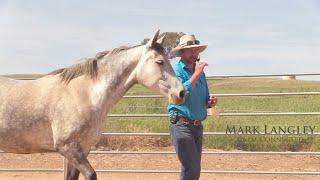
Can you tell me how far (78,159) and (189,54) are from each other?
1355 mm

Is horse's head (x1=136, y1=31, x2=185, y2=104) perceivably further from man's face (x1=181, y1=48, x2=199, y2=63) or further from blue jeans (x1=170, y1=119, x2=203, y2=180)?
blue jeans (x1=170, y1=119, x2=203, y2=180)

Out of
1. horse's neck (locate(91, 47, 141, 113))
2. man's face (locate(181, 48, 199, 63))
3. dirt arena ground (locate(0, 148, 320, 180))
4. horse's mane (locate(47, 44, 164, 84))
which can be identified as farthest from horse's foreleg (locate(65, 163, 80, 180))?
dirt arena ground (locate(0, 148, 320, 180))

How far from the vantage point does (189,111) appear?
17.2ft

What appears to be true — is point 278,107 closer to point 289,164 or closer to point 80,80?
point 289,164

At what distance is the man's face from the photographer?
528 cm

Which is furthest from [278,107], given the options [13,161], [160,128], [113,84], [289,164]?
[113,84]

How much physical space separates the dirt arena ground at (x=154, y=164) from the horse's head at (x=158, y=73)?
15.2ft

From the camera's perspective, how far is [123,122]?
13695 millimetres

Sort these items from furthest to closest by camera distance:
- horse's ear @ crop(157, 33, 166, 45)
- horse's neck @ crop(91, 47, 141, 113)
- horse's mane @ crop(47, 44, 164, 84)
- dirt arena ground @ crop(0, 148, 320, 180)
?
dirt arena ground @ crop(0, 148, 320, 180), horse's mane @ crop(47, 44, 164, 84), horse's neck @ crop(91, 47, 141, 113), horse's ear @ crop(157, 33, 166, 45)

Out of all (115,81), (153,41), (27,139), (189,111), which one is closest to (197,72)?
(189,111)

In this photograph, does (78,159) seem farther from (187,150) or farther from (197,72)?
(197,72)

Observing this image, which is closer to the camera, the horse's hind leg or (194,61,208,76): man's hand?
(194,61,208,76): man's hand

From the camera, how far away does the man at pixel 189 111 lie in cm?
520

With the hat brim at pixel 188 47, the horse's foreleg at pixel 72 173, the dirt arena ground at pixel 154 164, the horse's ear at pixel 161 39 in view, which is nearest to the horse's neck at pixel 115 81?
the horse's ear at pixel 161 39
